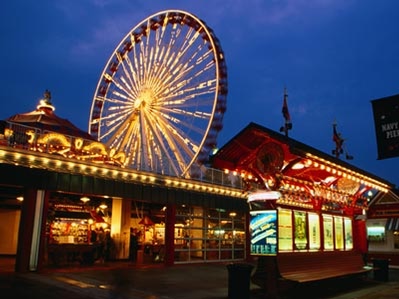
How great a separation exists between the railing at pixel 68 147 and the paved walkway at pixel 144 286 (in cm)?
464

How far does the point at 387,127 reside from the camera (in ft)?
31.0

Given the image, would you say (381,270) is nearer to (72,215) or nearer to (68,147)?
(68,147)

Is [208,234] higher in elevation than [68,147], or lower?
lower

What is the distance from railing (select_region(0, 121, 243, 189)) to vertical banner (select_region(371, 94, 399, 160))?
11797 millimetres

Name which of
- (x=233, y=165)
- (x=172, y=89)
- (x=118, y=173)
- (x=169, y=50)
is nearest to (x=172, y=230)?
(x=118, y=173)

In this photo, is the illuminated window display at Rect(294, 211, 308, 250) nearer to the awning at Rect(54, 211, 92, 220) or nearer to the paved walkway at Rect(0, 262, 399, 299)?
the paved walkway at Rect(0, 262, 399, 299)

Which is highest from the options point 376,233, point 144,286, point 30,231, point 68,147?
point 68,147

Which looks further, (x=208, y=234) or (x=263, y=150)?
(x=208, y=234)

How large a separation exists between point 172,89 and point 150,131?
3113mm

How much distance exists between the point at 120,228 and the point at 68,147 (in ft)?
21.1

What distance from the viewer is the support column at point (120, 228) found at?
2330cm

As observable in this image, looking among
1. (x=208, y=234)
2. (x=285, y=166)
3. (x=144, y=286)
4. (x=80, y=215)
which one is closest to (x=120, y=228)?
(x=80, y=215)

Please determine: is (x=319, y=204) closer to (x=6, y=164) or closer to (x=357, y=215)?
(x=357, y=215)

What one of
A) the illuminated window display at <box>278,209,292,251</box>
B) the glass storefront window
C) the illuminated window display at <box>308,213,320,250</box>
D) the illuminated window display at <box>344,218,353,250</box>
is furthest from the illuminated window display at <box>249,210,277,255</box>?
the glass storefront window
